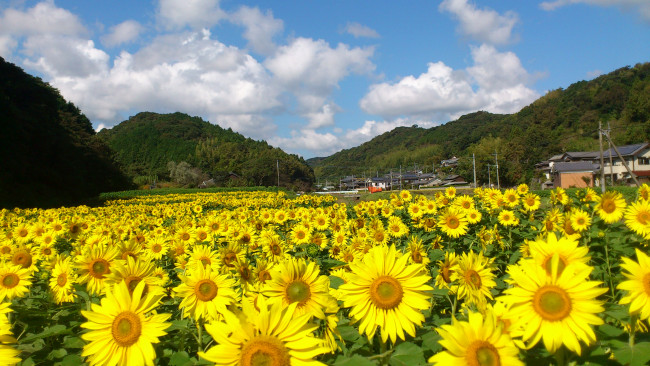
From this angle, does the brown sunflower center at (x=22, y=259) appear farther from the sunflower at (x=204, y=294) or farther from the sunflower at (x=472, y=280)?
the sunflower at (x=472, y=280)

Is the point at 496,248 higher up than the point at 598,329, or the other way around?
the point at 598,329

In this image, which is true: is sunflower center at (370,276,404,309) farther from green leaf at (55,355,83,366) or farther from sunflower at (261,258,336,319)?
green leaf at (55,355,83,366)

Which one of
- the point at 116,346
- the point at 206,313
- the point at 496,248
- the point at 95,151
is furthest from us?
the point at 95,151

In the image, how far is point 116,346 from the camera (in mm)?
1565

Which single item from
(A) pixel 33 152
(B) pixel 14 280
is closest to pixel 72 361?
(B) pixel 14 280

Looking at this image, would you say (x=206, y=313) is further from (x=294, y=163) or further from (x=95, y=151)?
(x=294, y=163)

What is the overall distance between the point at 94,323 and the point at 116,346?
0.12m

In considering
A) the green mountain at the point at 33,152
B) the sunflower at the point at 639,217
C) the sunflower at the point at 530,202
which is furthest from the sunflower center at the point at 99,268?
the green mountain at the point at 33,152

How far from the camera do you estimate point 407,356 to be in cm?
144

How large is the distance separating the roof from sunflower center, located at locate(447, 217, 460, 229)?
59.1 metres

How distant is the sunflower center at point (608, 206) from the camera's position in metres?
4.92

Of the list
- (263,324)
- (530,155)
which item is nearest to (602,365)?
(263,324)

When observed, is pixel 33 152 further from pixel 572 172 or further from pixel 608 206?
pixel 572 172

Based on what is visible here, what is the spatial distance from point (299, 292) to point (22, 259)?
3.20 m
